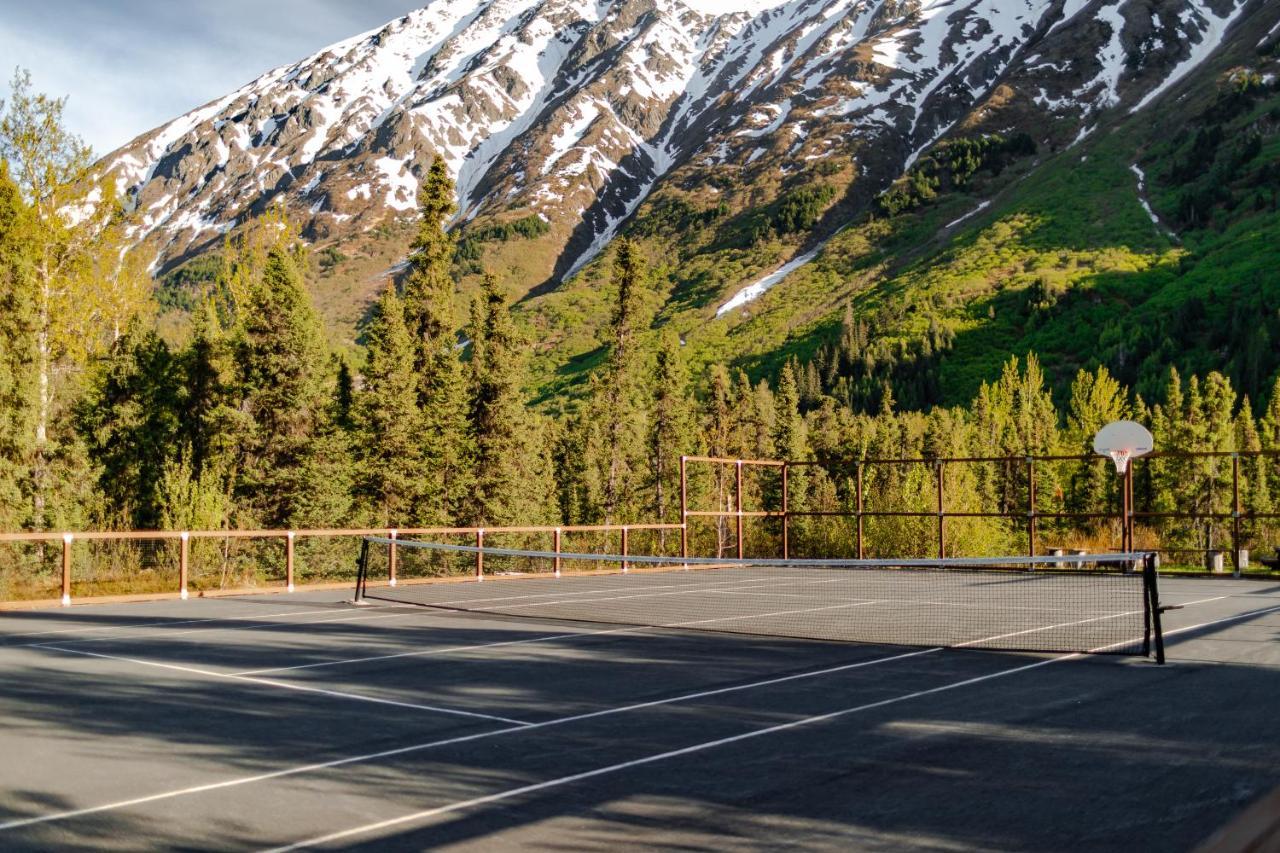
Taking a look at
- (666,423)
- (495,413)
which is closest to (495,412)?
(495,413)

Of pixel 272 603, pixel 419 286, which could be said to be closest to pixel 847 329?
pixel 419 286

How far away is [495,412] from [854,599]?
125ft

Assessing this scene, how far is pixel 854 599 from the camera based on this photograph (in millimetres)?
18531

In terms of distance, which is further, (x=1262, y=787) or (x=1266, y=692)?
(x=1266, y=692)

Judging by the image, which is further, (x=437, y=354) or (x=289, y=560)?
(x=437, y=354)

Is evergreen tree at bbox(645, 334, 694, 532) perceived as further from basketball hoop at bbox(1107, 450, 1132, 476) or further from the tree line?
basketball hoop at bbox(1107, 450, 1132, 476)

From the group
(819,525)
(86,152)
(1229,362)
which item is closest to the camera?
(86,152)

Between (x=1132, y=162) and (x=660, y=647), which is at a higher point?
(x=1132, y=162)

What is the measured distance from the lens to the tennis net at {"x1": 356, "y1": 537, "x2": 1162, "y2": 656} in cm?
1270

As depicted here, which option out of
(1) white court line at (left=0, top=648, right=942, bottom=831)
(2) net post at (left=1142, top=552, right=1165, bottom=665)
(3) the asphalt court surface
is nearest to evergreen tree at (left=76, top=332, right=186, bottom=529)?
(3) the asphalt court surface

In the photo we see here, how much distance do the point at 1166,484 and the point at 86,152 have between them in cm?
7422

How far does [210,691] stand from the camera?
30.0 ft

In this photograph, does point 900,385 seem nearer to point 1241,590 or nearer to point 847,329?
point 847,329

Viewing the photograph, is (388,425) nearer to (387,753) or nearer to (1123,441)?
(1123,441)
